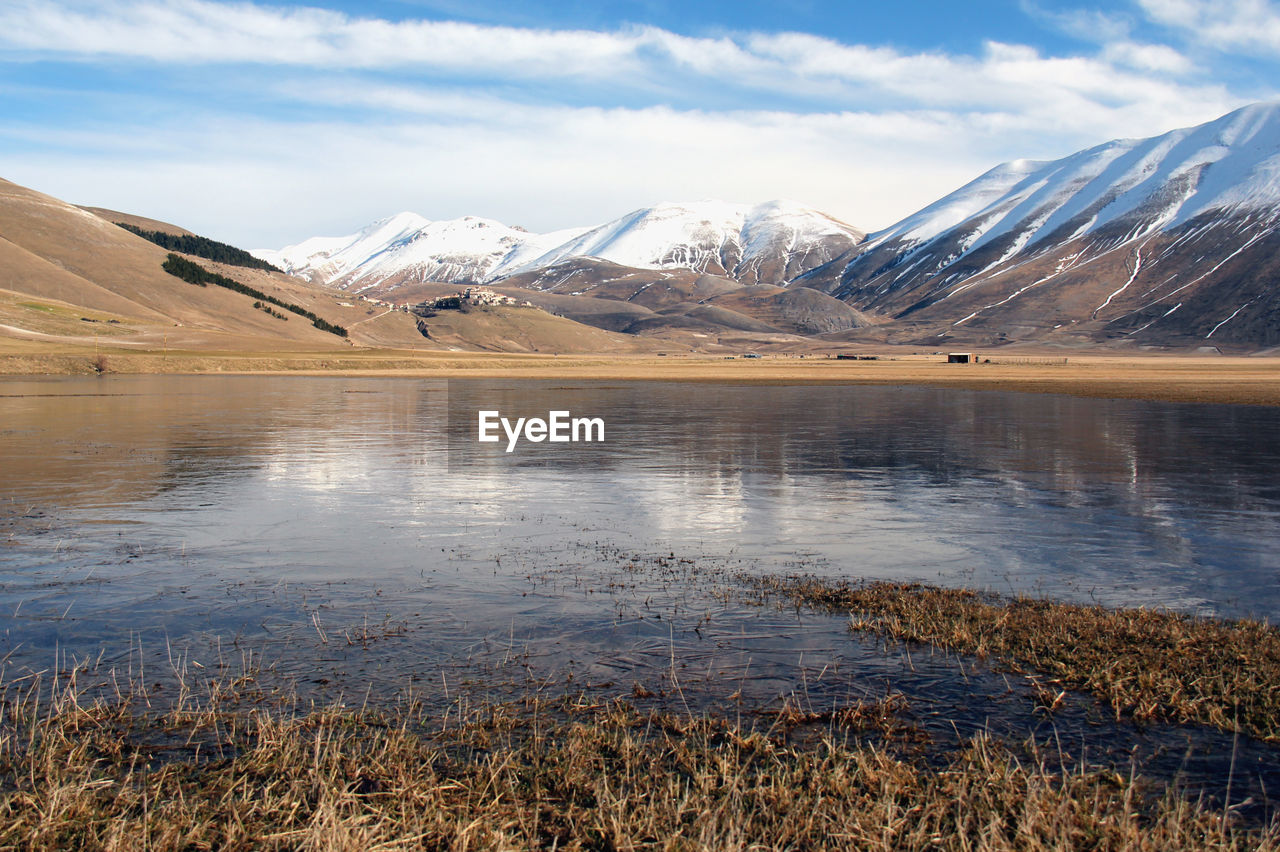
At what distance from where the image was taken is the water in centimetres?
1222

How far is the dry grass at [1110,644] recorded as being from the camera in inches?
424

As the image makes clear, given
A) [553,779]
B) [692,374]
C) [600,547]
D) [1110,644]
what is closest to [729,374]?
[692,374]

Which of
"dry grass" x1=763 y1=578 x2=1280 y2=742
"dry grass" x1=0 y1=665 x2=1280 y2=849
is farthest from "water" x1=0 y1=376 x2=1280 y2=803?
"dry grass" x1=0 y1=665 x2=1280 y2=849

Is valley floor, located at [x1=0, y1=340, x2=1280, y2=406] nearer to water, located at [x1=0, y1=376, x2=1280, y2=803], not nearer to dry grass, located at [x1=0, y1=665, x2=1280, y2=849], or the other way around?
water, located at [x1=0, y1=376, x2=1280, y2=803]

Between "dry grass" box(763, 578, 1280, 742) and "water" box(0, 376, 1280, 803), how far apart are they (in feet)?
2.04

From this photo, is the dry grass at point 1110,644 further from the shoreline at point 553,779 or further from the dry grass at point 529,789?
the dry grass at point 529,789

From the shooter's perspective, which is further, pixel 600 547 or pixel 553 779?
pixel 600 547

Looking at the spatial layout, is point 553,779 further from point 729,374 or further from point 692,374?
point 692,374

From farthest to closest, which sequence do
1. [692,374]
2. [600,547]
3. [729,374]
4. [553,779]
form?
[692,374]
[729,374]
[600,547]
[553,779]

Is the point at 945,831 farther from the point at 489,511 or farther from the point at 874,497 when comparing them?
the point at 874,497

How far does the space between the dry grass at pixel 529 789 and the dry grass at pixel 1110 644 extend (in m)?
2.43

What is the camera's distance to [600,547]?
20.3 meters

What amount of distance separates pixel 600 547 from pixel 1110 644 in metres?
10.5

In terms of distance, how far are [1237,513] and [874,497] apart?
30.4 ft
